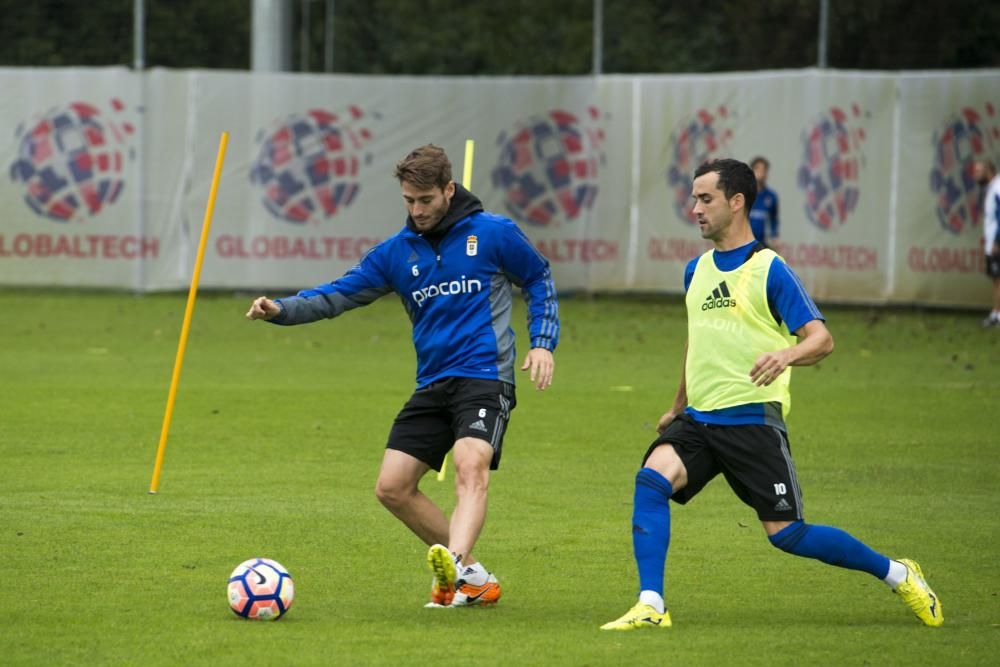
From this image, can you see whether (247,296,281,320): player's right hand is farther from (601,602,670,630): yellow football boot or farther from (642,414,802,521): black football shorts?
(601,602,670,630): yellow football boot

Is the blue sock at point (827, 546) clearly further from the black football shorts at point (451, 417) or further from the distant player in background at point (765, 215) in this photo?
the distant player in background at point (765, 215)

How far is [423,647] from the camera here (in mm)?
6473

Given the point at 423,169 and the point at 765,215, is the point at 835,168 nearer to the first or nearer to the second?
the point at 765,215

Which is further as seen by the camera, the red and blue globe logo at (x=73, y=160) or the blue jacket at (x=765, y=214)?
the red and blue globe logo at (x=73, y=160)

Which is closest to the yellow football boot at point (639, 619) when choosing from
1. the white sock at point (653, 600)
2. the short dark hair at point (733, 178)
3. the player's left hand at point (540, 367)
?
the white sock at point (653, 600)

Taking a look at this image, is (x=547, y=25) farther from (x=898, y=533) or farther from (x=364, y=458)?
(x=898, y=533)

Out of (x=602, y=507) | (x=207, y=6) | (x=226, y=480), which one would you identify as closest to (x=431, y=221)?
(x=602, y=507)

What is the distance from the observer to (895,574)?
7.02 m

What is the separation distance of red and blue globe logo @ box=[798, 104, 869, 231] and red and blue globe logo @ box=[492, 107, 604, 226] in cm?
331

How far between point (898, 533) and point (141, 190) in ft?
57.6

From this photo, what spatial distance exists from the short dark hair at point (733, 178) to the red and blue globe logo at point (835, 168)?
688 inches

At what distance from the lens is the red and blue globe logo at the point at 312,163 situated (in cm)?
2517

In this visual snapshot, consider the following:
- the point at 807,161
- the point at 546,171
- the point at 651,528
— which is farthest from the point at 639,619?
the point at 546,171

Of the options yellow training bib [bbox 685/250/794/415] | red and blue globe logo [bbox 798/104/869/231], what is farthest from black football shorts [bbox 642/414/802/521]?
red and blue globe logo [bbox 798/104/869/231]
